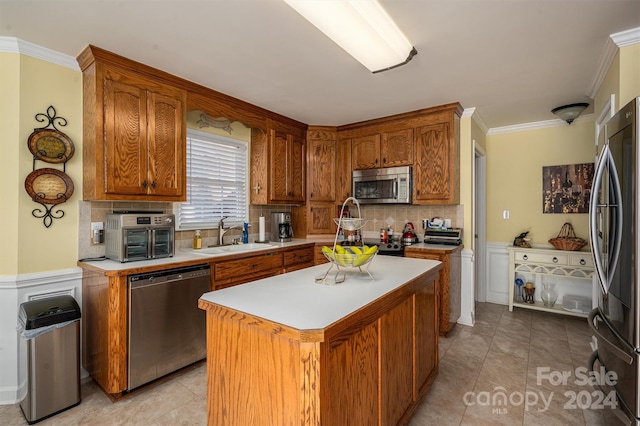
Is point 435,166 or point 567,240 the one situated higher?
point 435,166

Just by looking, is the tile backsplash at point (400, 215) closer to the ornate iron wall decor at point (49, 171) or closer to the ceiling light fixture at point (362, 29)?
the ceiling light fixture at point (362, 29)

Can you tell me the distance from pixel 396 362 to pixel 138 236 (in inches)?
80.9

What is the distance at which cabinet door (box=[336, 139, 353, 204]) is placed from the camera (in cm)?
430

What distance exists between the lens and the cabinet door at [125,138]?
7.73 ft

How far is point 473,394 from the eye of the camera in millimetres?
2242

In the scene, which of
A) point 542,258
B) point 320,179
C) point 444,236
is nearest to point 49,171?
point 320,179

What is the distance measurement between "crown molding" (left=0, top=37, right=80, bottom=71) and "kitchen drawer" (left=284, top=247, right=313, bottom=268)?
2.51 metres

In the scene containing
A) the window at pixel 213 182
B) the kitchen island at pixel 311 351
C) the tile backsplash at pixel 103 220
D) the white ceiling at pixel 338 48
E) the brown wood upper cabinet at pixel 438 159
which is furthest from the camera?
the brown wood upper cabinet at pixel 438 159

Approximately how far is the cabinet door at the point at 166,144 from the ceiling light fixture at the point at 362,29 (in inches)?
62.7

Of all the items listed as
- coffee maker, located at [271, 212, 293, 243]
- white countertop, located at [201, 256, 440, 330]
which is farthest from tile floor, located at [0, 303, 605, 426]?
coffee maker, located at [271, 212, 293, 243]

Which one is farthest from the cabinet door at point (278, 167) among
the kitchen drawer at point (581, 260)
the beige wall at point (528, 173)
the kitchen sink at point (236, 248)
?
the kitchen drawer at point (581, 260)

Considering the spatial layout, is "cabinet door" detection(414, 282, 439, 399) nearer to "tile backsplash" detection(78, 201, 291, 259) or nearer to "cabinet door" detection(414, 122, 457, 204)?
"cabinet door" detection(414, 122, 457, 204)

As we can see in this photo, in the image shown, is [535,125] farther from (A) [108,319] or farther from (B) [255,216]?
(A) [108,319]

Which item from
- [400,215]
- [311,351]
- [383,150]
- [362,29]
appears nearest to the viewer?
[311,351]
